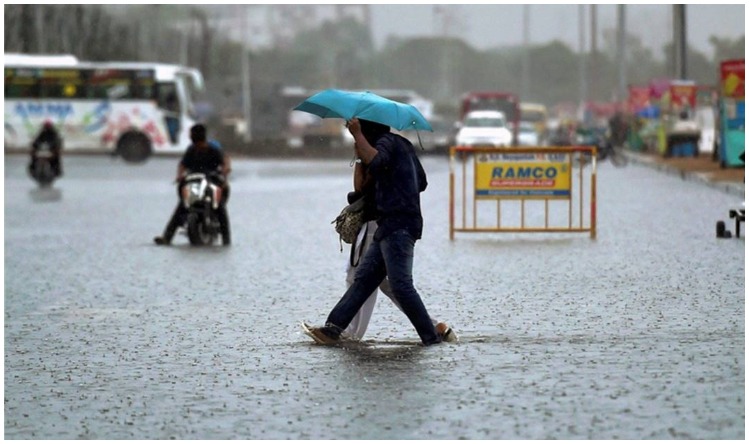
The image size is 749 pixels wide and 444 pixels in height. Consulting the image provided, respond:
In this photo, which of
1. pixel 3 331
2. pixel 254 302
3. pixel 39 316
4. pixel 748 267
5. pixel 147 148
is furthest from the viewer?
pixel 147 148

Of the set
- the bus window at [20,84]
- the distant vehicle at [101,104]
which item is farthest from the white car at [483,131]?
the bus window at [20,84]

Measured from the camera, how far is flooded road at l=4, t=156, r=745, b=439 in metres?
7.61

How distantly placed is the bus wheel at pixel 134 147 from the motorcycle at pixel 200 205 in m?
35.7

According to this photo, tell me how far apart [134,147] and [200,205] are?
36.5m

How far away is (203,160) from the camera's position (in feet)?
62.8

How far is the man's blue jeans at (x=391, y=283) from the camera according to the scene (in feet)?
32.8

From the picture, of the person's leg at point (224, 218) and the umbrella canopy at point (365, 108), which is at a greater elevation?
the umbrella canopy at point (365, 108)

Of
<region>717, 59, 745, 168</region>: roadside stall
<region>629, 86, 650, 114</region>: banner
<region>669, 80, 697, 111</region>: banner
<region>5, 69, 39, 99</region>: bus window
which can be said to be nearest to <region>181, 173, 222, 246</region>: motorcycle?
<region>717, 59, 745, 168</region>: roadside stall

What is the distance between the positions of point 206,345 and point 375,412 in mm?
2764

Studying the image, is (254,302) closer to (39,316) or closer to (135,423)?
(39,316)

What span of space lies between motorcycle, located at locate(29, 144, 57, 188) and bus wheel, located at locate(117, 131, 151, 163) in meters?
18.2

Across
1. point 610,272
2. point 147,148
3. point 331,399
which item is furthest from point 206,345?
point 147,148

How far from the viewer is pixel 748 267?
1441 centimetres

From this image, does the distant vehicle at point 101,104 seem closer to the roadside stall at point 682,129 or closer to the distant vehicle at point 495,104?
the roadside stall at point 682,129
